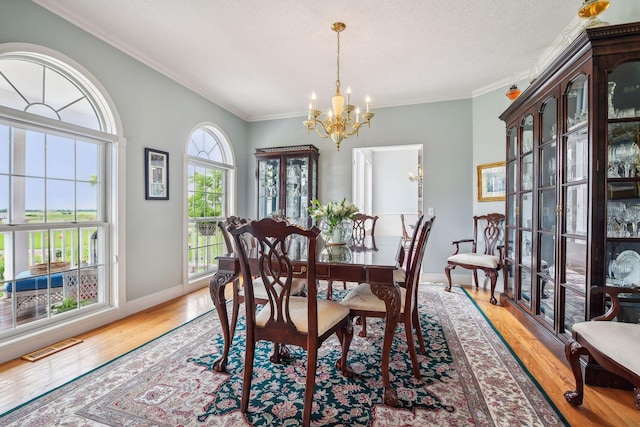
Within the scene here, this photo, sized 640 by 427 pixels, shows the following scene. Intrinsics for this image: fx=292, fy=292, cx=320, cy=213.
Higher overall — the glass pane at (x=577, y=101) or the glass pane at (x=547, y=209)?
the glass pane at (x=577, y=101)

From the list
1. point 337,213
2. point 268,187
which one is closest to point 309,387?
point 337,213

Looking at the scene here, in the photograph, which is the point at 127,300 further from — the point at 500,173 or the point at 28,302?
the point at 500,173

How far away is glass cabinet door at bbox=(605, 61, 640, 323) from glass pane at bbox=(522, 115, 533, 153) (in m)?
0.89

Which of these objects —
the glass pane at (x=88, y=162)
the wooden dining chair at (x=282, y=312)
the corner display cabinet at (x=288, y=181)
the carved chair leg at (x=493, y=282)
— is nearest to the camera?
the wooden dining chair at (x=282, y=312)

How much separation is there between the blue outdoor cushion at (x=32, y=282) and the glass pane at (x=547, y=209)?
4.08 m

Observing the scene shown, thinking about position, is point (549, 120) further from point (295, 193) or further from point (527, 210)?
point (295, 193)

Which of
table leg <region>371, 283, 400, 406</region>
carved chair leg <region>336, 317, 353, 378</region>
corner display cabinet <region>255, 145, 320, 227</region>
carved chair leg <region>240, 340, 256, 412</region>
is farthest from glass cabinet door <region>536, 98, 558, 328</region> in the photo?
corner display cabinet <region>255, 145, 320, 227</region>

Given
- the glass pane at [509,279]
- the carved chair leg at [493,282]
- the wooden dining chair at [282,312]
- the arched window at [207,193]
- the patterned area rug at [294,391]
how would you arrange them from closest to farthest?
the wooden dining chair at [282,312], the patterned area rug at [294,391], the glass pane at [509,279], the carved chair leg at [493,282], the arched window at [207,193]

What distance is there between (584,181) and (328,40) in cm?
232

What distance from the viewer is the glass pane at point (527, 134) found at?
8.83 ft

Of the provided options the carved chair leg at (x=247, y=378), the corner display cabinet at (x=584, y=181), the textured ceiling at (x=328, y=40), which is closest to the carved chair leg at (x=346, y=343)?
the carved chair leg at (x=247, y=378)

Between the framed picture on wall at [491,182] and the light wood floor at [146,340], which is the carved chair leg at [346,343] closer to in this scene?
the light wood floor at [146,340]

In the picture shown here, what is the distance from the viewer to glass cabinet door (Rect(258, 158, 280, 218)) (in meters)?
4.73

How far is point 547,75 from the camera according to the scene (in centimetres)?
223
